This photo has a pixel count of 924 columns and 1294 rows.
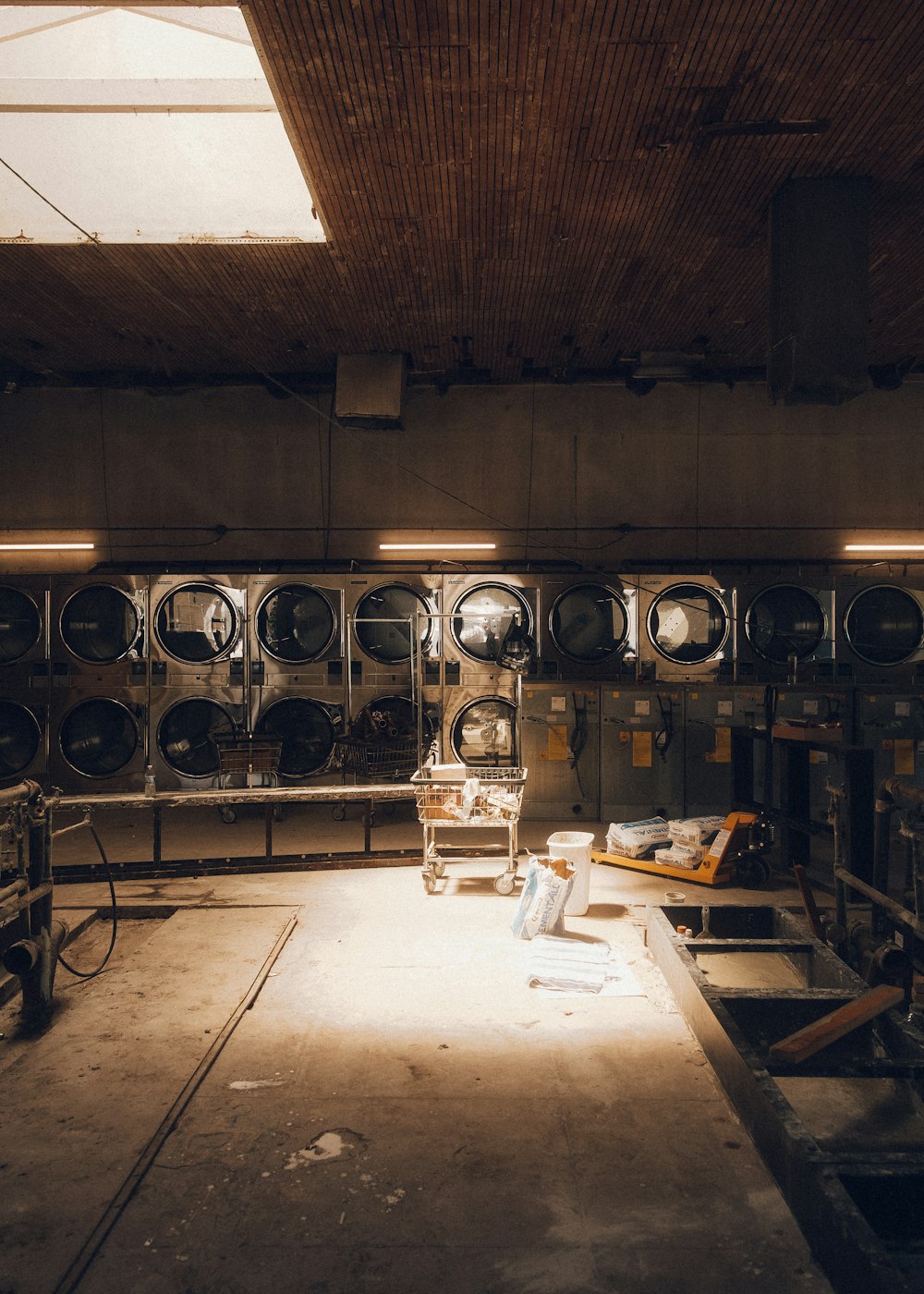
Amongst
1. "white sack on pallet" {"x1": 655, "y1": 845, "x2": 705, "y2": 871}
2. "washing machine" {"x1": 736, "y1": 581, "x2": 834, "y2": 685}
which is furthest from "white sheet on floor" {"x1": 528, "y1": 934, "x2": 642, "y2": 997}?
"washing machine" {"x1": 736, "y1": 581, "x2": 834, "y2": 685}

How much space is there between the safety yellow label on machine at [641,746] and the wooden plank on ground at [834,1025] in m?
3.77

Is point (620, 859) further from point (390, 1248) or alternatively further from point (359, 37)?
point (359, 37)

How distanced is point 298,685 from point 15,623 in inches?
109

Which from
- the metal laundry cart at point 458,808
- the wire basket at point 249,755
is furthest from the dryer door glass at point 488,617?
the metal laundry cart at point 458,808

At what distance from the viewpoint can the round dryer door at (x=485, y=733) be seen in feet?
24.6

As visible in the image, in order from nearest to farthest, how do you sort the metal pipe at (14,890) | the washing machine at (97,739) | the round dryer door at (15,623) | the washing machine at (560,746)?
the metal pipe at (14,890) < the washing machine at (560,746) < the washing machine at (97,739) < the round dryer door at (15,623)

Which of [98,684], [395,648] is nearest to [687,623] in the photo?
[395,648]

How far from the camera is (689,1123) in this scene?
2.50 meters

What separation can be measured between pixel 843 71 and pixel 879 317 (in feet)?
11.5

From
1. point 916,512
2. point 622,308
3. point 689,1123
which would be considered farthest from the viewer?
point 916,512

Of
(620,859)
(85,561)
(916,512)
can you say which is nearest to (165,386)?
(85,561)

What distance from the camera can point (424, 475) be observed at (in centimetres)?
834

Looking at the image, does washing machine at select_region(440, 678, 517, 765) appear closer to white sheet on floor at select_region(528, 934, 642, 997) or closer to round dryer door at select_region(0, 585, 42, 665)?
white sheet on floor at select_region(528, 934, 642, 997)

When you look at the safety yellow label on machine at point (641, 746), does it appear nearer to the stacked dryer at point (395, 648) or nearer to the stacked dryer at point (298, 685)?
the stacked dryer at point (395, 648)
